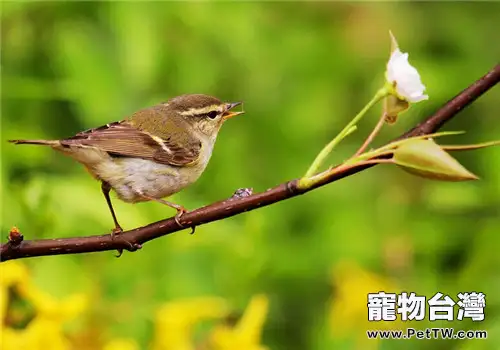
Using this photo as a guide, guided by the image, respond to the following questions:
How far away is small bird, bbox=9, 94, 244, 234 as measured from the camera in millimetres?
2033

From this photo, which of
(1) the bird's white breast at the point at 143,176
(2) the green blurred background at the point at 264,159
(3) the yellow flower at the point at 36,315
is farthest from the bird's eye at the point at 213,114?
(3) the yellow flower at the point at 36,315

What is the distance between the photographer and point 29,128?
2.79 metres

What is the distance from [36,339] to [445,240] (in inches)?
57.2

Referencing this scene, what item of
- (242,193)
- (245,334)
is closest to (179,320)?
(245,334)

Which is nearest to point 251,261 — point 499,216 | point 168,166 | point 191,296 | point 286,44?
point 191,296

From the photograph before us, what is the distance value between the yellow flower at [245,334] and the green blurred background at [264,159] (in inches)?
10.5

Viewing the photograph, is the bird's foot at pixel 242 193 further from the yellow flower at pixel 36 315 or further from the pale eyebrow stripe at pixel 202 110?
the pale eyebrow stripe at pixel 202 110

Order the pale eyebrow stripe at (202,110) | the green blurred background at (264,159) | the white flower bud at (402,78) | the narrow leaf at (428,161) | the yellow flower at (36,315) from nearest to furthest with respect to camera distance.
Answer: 1. the narrow leaf at (428,161)
2. the white flower bud at (402,78)
3. the yellow flower at (36,315)
4. the pale eyebrow stripe at (202,110)
5. the green blurred background at (264,159)

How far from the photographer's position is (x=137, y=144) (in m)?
2.17

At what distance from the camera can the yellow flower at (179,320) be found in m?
2.14

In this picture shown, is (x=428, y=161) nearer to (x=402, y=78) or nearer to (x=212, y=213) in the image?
(x=402, y=78)

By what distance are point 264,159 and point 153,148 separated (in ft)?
3.87

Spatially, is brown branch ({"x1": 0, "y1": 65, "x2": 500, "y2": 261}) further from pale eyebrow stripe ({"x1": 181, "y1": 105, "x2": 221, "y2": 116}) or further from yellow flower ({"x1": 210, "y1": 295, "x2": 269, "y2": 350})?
pale eyebrow stripe ({"x1": 181, "y1": 105, "x2": 221, "y2": 116})

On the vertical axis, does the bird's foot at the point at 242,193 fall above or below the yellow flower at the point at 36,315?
above
